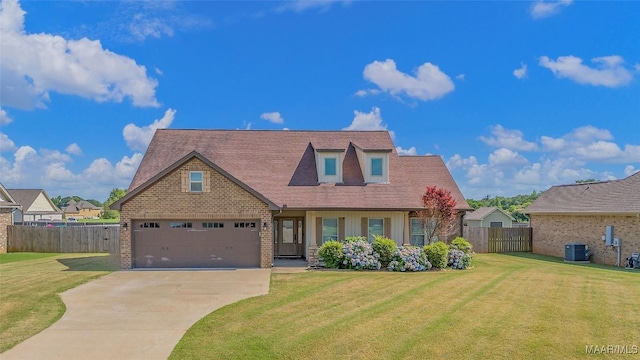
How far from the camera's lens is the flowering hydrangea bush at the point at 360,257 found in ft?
57.1

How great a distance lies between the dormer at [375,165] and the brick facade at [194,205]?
6.15 meters

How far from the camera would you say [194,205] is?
59.6 ft

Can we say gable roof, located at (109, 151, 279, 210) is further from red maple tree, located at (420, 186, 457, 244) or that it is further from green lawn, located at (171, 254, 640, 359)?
red maple tree, located at (420, 186, 457, 244)

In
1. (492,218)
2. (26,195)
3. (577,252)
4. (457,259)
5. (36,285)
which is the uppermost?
(26,195)

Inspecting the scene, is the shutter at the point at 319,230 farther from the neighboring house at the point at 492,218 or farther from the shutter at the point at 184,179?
the neighboring house at the point at 492,218

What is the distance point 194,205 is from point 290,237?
5.50 meters

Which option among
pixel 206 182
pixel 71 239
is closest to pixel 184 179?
pixel 206 182

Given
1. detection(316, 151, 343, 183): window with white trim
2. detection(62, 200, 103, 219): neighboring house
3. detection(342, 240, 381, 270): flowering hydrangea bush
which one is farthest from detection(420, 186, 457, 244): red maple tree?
detection(62, 200, 103, 219): neighboring house

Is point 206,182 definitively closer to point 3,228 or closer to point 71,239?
point 71,239

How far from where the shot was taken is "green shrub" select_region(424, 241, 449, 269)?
58.5 feet

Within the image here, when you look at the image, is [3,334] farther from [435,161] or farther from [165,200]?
[435,161]

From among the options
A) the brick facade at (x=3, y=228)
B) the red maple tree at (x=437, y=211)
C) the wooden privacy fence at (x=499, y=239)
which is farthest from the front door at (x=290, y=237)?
the brick facade at (x=3, y=228)

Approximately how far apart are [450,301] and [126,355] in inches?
313

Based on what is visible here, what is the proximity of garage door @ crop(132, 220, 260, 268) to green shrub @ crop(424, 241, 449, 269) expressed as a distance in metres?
7.04
